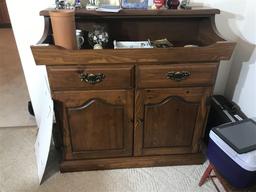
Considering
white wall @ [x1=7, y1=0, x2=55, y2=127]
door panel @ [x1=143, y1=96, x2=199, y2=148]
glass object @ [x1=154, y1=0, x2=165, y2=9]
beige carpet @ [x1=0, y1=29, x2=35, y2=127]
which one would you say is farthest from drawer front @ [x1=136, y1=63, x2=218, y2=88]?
beige carpet @ [x1=0, y1=29, x2=35, y2=127]

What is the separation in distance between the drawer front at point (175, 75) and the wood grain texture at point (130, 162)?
0.53m

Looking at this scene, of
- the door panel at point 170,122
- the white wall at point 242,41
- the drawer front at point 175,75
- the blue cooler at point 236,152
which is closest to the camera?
the blue cooler at point 236,152

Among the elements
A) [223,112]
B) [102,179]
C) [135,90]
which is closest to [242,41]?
[223,112]

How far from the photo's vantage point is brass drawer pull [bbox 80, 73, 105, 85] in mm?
1119

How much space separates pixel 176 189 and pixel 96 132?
59cm

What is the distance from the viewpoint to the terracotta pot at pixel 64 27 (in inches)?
40.9

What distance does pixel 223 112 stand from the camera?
147 centimetres

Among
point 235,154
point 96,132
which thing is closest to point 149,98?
point 96,132

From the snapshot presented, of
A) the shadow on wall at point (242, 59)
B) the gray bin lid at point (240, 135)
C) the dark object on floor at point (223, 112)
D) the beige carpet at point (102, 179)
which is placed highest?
the shadow on wall at point (242, 59)

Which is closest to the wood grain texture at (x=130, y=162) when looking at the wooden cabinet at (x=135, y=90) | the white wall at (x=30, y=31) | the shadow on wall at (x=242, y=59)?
the wooden cabinet at (x=135, y=90)

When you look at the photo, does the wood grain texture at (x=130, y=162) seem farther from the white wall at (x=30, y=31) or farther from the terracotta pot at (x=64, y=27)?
the terracotta pot at (x=64, y=27)

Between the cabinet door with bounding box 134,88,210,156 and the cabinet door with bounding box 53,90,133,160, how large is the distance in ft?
0.22

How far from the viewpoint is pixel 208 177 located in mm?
1387

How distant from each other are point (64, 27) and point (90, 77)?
0.26 meters
